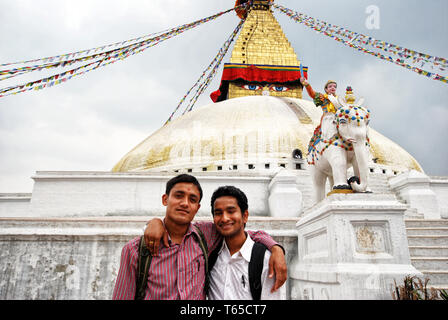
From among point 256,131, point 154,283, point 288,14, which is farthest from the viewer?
point 288,14

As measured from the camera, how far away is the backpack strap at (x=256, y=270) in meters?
1.46

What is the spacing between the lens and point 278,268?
1.47m

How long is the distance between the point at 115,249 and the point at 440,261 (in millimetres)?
4577

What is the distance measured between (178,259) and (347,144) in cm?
308

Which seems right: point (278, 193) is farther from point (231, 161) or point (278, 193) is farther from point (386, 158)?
point (386, 158)

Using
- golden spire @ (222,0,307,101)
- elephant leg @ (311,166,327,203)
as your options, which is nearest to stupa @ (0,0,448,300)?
elephant leg @ (311,166,327,203)

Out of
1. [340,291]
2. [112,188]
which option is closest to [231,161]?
[112,188]

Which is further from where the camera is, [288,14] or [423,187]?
[288,14]

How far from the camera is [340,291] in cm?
288

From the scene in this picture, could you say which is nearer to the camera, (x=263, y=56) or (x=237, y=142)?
(x=237, y=142)

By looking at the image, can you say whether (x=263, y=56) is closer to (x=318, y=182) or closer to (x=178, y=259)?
(x=318, y=182)

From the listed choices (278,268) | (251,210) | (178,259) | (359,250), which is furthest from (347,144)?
(251,210)

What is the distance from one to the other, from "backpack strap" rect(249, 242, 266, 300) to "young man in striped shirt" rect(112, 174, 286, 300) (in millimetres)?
62

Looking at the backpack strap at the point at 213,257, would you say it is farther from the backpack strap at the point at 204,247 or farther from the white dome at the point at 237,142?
the white dome at the point at 237,142
